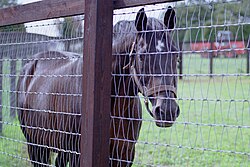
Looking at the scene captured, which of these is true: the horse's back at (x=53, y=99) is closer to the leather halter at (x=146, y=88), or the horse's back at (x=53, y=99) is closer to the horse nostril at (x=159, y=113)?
the leather halter at (x=146, y=88)

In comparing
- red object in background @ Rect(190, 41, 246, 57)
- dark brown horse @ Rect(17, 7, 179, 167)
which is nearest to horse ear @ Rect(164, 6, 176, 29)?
dark brown horse @ Rect(17, 7, 179, 167)

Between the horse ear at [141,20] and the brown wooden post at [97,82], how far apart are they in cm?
16

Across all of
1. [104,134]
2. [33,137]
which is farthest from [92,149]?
[33,137]

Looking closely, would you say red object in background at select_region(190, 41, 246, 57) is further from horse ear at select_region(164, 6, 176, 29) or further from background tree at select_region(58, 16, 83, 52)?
background tree at select_region(58, 16, 83, 52)

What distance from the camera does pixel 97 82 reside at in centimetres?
208

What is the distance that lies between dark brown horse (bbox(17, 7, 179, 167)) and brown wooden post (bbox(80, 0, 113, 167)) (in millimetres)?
109

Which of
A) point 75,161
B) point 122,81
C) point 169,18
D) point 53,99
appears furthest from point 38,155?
point 169,18

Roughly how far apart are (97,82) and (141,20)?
0.44 metres

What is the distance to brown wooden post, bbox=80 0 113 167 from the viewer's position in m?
2.06

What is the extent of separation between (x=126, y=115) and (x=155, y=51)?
753 mm

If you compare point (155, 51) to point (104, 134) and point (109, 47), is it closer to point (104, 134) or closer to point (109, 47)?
point (109, 47)

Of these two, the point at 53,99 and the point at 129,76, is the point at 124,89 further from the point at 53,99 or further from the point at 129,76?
the point at 53,99

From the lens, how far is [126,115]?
2756mm

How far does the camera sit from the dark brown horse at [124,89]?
207 centimetres
